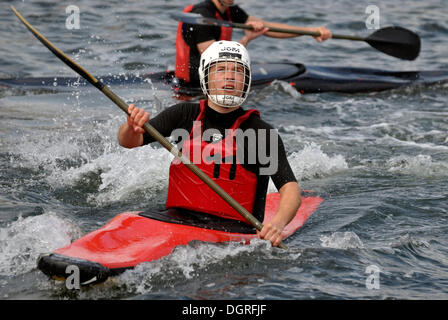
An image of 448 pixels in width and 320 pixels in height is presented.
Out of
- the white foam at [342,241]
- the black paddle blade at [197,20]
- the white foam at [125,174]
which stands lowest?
the white foam at [342,241]

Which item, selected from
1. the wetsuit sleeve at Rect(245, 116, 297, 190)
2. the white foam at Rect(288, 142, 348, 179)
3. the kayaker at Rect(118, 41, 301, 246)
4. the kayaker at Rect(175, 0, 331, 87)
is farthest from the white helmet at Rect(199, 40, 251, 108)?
the kayaker at Rect(175, 0, 331, 87)

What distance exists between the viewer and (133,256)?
3812 mm

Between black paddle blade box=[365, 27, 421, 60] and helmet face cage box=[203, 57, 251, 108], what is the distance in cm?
463

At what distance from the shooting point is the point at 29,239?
4.38 metres

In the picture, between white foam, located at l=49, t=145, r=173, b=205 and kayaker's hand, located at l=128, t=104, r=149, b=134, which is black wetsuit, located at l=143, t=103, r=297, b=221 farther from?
white foam, located at l=49, t=145, r=173, b=205

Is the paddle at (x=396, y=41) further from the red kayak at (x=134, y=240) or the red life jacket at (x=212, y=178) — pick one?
the red kayak at (x=134, y=240)

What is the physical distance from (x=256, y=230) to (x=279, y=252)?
0.72 feet

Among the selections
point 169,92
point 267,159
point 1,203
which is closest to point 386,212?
point 267,159

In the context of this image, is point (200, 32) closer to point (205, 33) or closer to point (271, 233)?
point (205, 33)

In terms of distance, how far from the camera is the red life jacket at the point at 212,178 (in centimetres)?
432

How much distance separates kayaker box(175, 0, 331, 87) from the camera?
8453 mm

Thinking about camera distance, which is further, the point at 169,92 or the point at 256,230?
the point at 169,92

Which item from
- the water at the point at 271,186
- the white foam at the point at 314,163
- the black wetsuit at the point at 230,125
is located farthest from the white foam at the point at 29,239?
the white foam at the point at 314,163

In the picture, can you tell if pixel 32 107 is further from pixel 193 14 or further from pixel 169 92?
pixel 193 14
